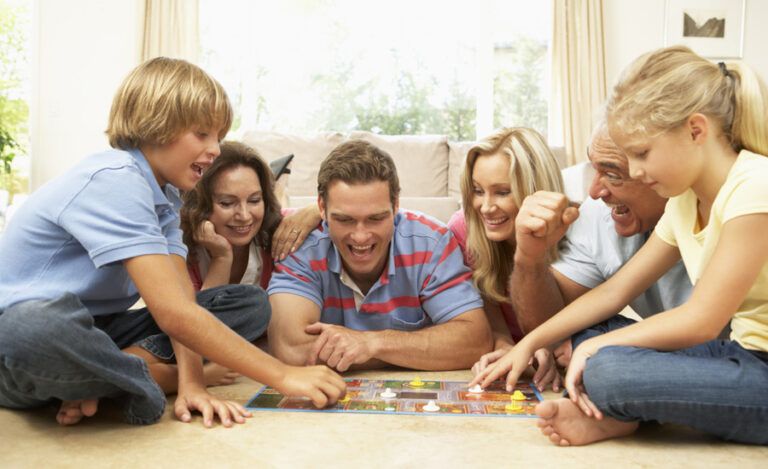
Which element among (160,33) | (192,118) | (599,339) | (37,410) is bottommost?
(37,410)

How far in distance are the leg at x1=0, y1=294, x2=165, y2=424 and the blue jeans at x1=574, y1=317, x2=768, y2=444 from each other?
897 mm

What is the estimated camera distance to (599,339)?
1.47m

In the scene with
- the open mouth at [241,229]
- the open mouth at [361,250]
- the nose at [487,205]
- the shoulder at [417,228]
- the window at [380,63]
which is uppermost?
the window at [380,63]

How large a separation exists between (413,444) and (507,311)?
33.8 inches

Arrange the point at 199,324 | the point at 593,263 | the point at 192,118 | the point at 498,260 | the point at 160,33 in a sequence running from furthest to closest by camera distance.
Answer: the point at 160,33
the point at 498,260
the point at 593,263
the point at 192,118
the point at 199,324

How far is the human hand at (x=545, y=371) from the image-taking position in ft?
5.95

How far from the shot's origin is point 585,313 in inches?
67.7

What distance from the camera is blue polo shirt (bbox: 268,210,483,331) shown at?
2.00 meters

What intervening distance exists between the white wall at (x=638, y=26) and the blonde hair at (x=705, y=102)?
4427mm

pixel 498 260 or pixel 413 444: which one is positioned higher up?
pixel 498 260

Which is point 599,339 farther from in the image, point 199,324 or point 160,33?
point 160,33

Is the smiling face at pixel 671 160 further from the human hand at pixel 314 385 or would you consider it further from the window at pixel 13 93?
the window at pixel 13 93

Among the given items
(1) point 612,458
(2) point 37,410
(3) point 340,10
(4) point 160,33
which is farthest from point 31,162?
(1) point 612,458

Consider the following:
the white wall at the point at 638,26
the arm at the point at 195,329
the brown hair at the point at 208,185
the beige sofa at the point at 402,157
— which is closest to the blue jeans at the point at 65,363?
the arm at the point at 195,329
